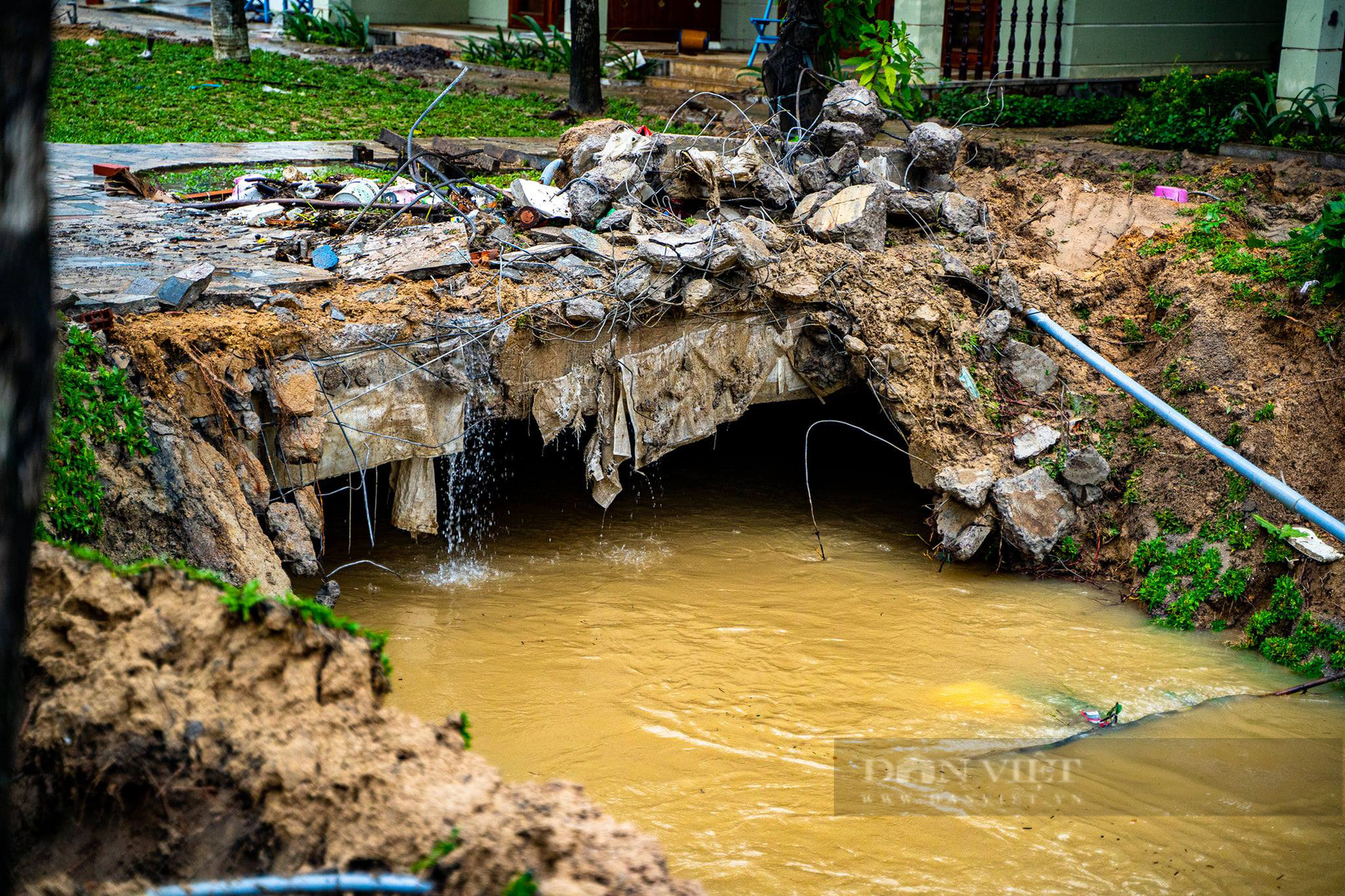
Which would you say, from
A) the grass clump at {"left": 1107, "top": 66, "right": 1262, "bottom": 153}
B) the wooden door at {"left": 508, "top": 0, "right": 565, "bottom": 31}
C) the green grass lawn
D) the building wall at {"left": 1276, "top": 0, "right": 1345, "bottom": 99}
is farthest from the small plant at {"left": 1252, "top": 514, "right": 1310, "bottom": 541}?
the wooden door at {"left": 508, "top": 0, "right": 565, "bottom": 31}

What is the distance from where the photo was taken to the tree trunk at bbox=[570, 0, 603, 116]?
12672 mm

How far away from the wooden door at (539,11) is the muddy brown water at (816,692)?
1269 cm

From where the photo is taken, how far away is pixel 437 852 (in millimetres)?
2611

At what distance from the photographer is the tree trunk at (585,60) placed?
1267cm

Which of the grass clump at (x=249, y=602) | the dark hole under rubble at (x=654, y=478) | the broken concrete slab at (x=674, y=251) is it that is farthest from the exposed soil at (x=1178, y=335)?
the grass clump at (x=249, y=602)

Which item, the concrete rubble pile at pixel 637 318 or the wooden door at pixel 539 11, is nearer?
the concrete rubble pile at pixel 637 318

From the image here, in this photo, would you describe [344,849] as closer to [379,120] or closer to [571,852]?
[571,852]

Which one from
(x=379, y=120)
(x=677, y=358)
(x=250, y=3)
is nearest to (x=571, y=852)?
(x=677, y=358)

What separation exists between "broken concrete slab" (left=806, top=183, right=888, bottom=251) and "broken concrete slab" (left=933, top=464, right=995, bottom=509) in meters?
1.72

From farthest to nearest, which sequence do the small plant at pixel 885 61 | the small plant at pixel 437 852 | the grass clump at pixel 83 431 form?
the small plant at pixel 885 61
the grass clump at pixel 83 431
the small plant at pixel 437 852

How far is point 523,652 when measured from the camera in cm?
628

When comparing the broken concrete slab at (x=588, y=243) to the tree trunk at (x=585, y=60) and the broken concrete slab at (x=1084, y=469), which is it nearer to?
the broken concrete slab at (x=1084, y=469)

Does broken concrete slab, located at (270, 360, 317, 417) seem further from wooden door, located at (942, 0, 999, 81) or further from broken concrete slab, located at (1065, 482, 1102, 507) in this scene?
wooden door, located at (942, 0, 999, 81)

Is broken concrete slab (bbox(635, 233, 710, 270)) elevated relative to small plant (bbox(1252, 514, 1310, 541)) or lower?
elevated
